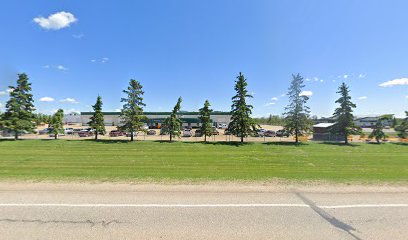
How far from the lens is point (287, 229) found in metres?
5.63

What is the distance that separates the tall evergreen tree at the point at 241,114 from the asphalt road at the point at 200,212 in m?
24.8

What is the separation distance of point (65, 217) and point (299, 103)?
35.8 metres

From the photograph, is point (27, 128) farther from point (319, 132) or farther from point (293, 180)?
point (319, 132)

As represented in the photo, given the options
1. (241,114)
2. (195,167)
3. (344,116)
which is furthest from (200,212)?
(344,116)

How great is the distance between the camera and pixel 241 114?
34250 mm

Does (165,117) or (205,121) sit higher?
(165,117)

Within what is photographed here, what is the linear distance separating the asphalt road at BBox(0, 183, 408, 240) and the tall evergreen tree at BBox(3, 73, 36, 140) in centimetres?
3255

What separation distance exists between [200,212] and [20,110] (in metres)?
40.9

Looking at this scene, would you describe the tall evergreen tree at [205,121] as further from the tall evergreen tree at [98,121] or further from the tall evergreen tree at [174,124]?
the tall evergreen tree at [98,121]

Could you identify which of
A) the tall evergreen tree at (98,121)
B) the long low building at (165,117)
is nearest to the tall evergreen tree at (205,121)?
the tall evergreen tree at (98,121)

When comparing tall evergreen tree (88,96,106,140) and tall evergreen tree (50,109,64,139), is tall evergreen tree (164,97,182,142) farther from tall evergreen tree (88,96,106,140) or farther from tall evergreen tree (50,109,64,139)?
tall evergreen tree (50,109,64,139)

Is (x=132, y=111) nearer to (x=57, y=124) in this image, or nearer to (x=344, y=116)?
(x=57, y=124)

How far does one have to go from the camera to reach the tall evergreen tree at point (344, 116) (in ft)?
118

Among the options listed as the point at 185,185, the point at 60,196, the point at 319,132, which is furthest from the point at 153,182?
the point at 319,132
